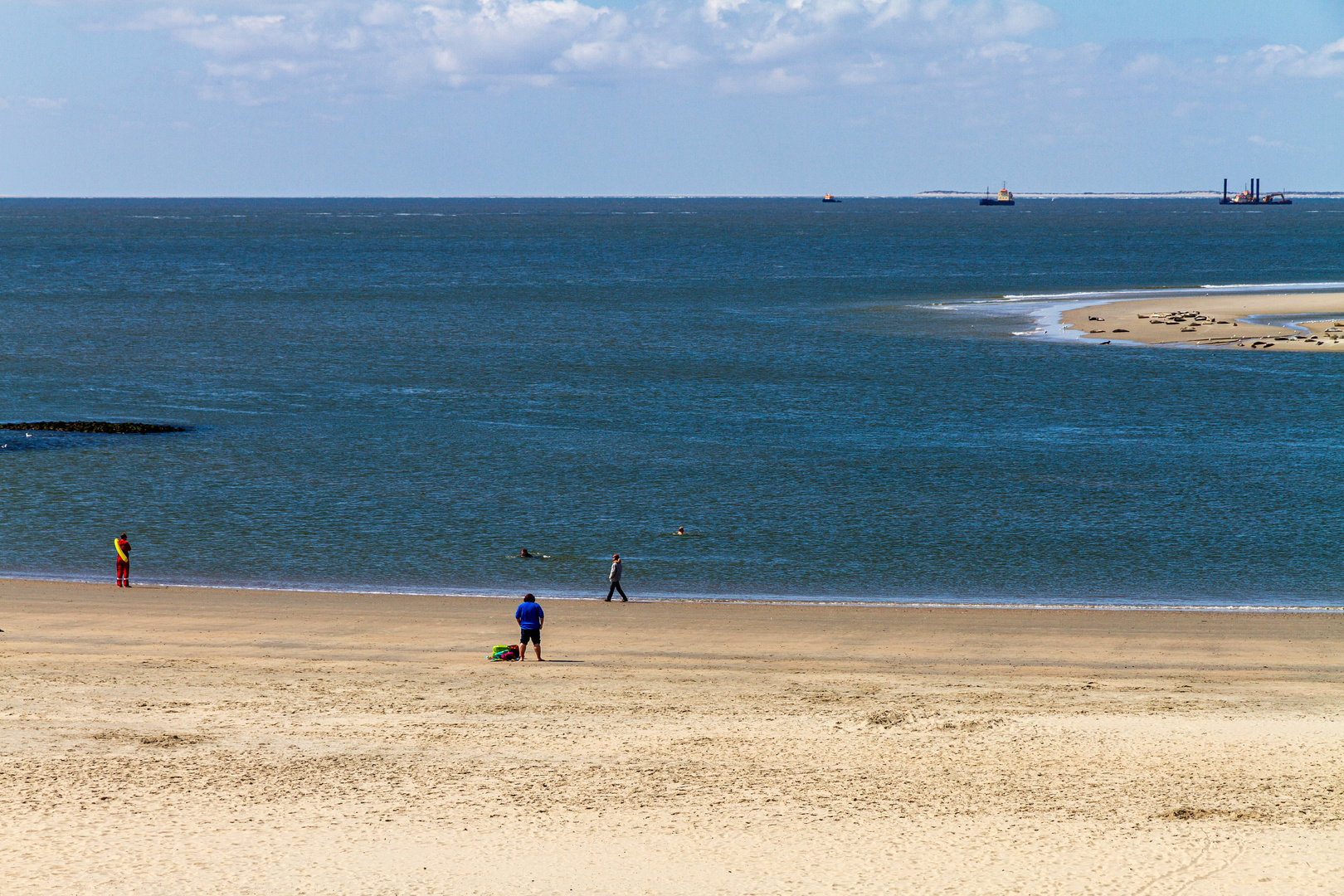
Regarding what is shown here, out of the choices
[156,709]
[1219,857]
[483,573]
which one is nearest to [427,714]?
[156,709]

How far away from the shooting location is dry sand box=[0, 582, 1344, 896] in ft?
47.3

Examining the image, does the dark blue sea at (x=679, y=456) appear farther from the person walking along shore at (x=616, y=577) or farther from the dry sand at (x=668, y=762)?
the dry sand at (x=668, y=762)

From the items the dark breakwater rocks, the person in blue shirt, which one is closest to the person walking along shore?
the person in blue shirt

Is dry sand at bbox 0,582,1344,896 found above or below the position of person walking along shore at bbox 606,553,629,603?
below

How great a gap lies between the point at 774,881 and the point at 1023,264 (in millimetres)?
147879

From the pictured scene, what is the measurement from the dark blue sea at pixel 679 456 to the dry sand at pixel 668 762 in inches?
247

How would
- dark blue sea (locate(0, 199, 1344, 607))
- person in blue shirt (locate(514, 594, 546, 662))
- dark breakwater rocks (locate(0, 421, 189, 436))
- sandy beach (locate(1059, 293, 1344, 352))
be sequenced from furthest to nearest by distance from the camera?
sandy beach (locate(1059, 293, 1344, 352))
dark breakwater rocks (locate(0, 421, 189, 436))
dark blue sea (locate(0, 199, 1344, 607))
person in blue shirt (locate(514, 594, 546, 662))

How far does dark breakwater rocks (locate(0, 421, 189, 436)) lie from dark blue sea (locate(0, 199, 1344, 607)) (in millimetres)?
1073

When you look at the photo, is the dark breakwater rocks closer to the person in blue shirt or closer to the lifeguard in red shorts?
the lifeguard in red shorts

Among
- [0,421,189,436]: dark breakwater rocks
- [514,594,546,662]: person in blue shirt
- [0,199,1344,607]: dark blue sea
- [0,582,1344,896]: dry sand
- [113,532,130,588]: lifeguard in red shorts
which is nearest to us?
[0,582,1344,896]: dry sand

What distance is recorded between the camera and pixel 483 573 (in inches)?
1296

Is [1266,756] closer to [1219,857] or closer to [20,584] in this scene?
[1219,857]

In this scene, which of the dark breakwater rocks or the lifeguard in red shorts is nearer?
the lifeguard in red shorts

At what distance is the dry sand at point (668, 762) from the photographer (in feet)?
47.3
